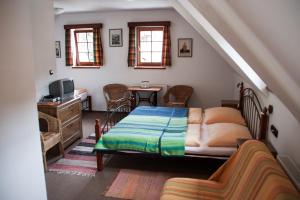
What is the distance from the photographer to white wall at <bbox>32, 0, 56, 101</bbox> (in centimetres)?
377

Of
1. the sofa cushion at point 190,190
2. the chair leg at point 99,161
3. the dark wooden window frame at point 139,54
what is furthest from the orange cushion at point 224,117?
the dark wooden window frame at point 139,54

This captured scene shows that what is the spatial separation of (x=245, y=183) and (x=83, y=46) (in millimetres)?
5362

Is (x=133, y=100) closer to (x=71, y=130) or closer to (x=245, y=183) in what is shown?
(x=71, y=130)

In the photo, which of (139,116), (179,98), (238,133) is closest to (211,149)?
(238,133)

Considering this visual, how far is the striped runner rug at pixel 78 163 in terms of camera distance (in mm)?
3238

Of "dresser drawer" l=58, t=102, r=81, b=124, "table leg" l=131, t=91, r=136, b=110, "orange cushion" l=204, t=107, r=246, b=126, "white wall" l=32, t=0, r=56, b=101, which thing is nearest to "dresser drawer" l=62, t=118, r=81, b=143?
"dresser drawer" l=58, t=102, r=81, b=124

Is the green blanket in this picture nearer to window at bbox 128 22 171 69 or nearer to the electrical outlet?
the electrical outlet

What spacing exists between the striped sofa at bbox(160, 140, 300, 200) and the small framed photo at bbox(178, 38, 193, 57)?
3733mm

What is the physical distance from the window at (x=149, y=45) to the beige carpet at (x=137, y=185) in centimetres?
315

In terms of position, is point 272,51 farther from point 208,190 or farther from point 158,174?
point 158,174

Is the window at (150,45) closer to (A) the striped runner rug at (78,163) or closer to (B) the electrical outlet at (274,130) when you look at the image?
(A) the striped runner rug at (78,163)

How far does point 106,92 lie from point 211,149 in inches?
143

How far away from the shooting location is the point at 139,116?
12.8ft

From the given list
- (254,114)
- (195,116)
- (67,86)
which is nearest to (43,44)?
(67,86)
